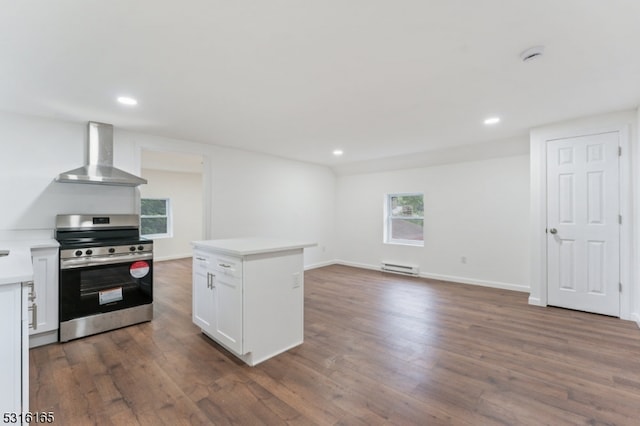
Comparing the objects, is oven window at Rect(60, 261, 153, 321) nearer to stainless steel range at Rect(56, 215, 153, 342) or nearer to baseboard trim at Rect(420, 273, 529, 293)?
stainless steel range at Rect(56, 215, 153, 342)

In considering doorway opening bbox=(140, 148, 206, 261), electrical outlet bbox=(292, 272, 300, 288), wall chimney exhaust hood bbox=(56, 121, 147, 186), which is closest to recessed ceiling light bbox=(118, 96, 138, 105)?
wall chimney exhaust hood bbox=(56, 121, 147, 186)

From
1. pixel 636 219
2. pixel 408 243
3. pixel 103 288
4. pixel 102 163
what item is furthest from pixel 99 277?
pixel 636 219

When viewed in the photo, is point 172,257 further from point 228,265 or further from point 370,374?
point 370,374

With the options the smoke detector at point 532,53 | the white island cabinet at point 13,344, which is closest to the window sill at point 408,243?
the smoke detector at point 532,53

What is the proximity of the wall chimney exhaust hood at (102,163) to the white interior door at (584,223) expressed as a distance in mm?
5270

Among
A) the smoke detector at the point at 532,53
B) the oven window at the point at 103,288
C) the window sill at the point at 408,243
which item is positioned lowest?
the oven window at the point at 103,288

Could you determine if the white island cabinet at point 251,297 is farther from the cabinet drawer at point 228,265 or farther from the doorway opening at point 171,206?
the doorway opening at point 171,206

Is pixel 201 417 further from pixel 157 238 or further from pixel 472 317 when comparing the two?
pixel 157 238

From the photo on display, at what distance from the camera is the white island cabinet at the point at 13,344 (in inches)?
45.9

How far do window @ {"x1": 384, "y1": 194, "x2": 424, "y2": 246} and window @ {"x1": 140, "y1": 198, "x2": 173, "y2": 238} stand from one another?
5.61 m

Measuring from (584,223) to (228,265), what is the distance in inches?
165

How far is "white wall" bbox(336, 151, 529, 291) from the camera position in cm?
448

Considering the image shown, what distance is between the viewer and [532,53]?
196 centimetres

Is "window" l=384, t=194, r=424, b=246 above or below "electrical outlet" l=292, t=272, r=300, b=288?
above
